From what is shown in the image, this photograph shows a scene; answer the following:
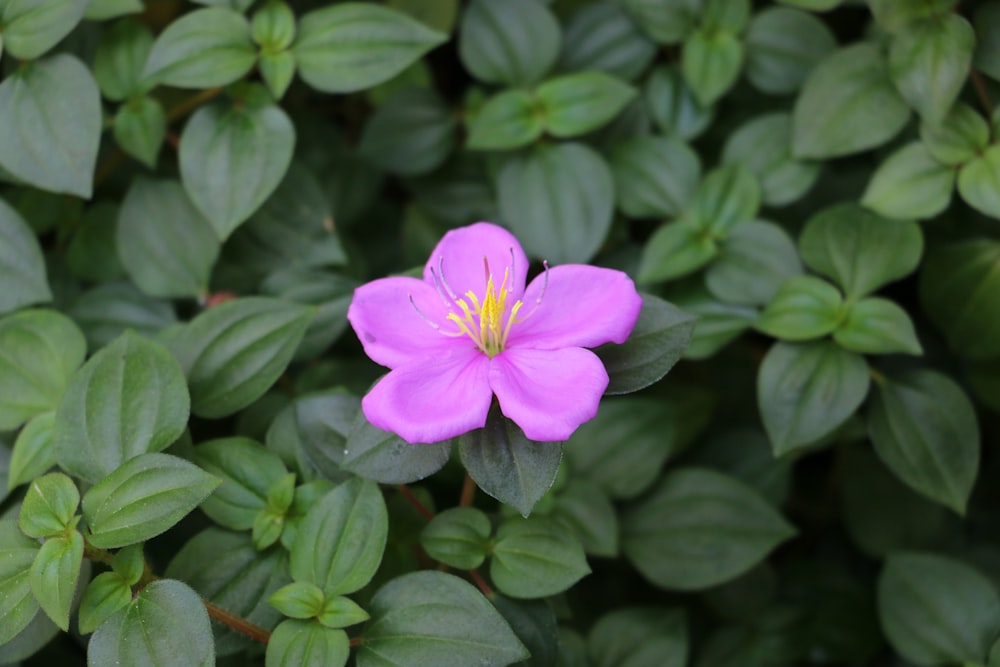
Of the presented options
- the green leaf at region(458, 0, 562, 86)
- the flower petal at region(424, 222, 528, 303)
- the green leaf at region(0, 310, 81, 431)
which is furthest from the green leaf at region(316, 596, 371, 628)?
the green leaf at region(458, 0, 562, 86)

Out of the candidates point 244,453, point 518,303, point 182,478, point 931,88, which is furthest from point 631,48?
point 182,478

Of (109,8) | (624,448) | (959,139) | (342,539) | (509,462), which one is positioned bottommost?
(624,448)

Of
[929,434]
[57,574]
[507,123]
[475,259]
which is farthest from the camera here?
[507,123]

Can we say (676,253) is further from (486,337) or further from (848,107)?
(486,337)

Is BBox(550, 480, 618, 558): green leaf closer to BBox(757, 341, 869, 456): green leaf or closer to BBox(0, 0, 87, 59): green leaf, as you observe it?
BBox(757, 341, 869, 456): green leaf

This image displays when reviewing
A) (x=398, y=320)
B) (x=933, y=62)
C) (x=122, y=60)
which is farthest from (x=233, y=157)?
(x=933, y=62)

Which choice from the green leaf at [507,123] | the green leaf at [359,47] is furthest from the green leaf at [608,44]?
the green leaf at [359,47]
